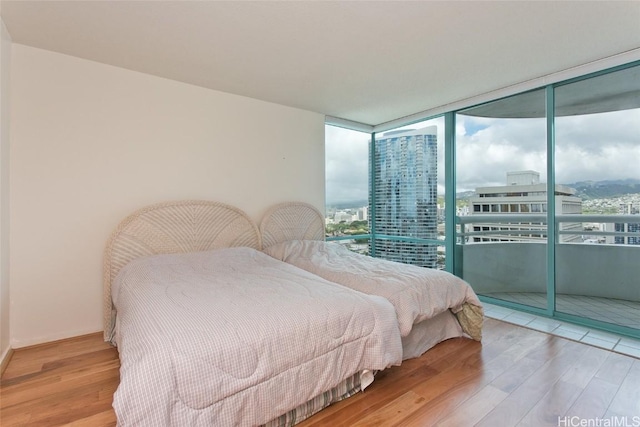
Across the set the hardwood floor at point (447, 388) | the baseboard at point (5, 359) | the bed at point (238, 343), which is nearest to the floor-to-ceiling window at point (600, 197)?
the hardwood floor at point (447, 388)

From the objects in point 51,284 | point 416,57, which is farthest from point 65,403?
point 416,57

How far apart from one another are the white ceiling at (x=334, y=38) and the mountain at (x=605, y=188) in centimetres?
106

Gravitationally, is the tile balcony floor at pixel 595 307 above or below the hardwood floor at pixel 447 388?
above

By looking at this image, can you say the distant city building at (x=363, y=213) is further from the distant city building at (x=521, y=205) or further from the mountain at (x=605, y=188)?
the mountain at (x=605, y=188)

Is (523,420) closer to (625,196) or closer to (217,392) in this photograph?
(217,392)

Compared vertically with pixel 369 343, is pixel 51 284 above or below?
above

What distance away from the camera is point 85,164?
2541mm

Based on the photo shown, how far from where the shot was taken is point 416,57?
248cm

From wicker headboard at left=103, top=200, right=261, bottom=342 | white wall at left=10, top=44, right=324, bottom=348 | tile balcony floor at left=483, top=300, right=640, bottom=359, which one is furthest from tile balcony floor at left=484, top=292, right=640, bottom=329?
white wall at left=10, top=44, right=324, bottom=348

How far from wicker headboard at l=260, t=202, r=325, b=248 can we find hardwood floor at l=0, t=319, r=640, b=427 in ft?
5.89

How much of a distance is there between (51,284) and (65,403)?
1.17m

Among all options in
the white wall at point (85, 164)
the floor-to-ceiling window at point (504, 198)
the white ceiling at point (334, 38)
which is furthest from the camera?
the floor-to-ceiling window at point (504, 198)

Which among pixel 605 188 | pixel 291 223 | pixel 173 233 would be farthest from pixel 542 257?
pixel 173 233

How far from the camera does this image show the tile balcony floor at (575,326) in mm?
2332
